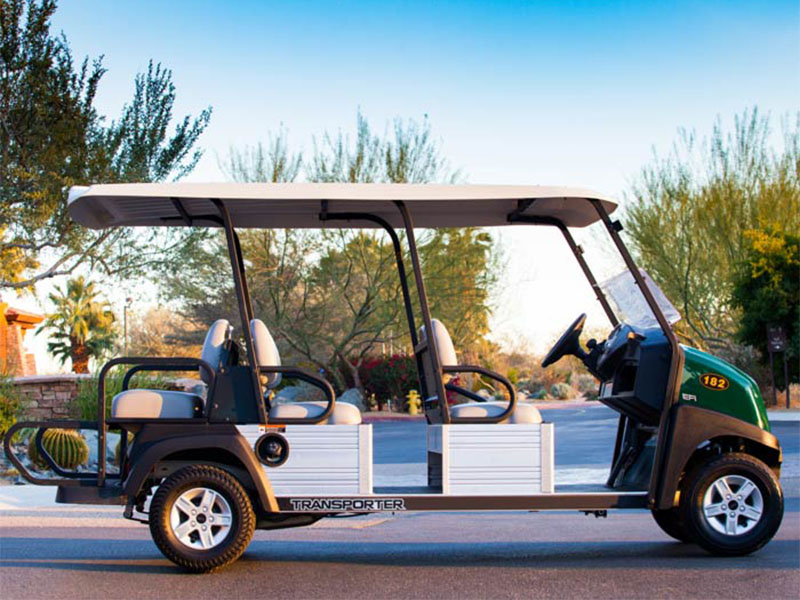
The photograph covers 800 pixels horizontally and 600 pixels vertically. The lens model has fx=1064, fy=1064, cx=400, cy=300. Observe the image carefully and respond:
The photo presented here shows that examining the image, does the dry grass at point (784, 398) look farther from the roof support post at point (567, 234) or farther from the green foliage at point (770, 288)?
the roof support post at point (567, 234)

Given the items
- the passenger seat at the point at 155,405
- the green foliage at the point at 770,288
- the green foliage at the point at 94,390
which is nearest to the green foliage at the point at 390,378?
A: the green foliage at the point at 770,288

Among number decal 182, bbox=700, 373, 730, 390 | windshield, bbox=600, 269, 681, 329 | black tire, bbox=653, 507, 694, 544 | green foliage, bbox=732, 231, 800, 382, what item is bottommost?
black tire, bbox=653, 507, 694, 544

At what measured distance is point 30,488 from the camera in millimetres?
13031

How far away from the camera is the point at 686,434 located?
6.66m

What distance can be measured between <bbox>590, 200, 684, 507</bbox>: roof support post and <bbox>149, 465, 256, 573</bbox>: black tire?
2.51m

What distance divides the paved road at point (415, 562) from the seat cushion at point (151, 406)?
3.19 feet

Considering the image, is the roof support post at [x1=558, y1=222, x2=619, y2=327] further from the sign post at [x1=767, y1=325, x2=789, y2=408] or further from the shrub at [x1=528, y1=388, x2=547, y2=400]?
the shrub at [x1=528, y1=388, x2=547, y2=400]

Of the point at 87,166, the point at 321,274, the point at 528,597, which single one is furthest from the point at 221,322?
the point at 321,274

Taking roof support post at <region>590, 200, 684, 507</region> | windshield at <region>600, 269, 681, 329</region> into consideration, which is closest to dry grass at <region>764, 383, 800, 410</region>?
windshield at <region>600, 269, 681, 329</region>

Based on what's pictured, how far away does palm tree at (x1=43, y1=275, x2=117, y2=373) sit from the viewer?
52.9 meters

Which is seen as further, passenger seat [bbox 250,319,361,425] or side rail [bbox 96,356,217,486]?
passenger seat [bbox 250,319,361,425]

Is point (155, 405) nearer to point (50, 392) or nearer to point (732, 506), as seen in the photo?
point (732, 506)

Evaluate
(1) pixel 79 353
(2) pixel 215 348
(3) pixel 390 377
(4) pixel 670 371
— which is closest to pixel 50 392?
(2) pixel 215 348

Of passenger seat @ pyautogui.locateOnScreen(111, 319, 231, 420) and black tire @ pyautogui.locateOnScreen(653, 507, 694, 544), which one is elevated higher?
passenger seat @ pyautogui.locateOnScreen(111, 319, 231, 420)
